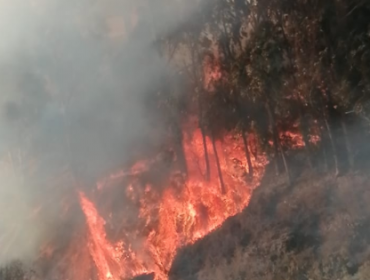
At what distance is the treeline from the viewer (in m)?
16.4

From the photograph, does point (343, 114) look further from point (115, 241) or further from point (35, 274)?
point (35, 274)

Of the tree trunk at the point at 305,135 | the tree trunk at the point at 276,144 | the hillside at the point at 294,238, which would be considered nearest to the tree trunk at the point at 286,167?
the tree trunk at the point at 276,144

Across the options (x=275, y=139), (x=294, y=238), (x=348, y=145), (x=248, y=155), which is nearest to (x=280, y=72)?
(x=275, y=139)

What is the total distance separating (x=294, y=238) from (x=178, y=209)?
7155 millimetres

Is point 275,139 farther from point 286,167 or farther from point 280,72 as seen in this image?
point 280,72

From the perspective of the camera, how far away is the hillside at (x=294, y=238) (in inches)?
550

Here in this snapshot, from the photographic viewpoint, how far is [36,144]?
29.7m

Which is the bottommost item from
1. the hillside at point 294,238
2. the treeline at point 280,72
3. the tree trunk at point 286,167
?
the hillside at point 294,238

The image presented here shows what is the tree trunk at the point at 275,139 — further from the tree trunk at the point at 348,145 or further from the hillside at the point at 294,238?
the tree trunk at the point at 348,145

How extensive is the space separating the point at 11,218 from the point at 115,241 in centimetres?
873

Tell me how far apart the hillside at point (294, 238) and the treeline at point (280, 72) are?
45.3 inches

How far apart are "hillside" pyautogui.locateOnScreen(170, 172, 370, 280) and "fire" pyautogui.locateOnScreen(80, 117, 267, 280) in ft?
3.12

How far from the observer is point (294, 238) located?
1609cm

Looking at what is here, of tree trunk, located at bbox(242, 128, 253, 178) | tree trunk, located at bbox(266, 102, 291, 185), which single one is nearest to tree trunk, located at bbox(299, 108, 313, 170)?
tree trunk, located at bbox(266, 102, 291, 185)
